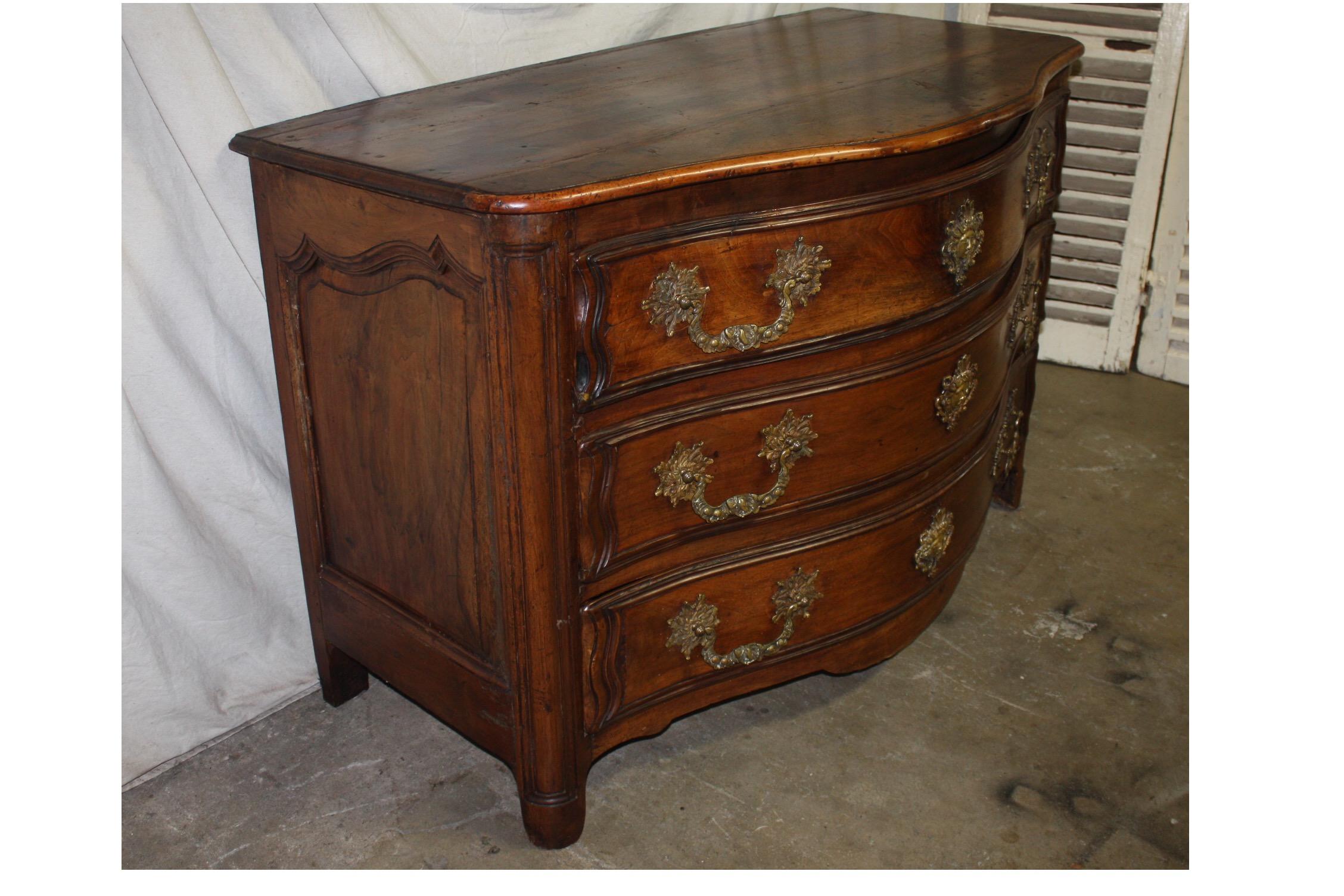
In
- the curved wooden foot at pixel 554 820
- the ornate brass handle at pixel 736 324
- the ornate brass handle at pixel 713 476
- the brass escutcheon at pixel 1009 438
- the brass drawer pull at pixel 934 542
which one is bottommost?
the curved wooden foot at pixel 554 820

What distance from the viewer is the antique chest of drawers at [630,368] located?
1559 millimetres

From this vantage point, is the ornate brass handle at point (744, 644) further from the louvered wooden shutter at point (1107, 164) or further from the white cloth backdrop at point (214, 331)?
the louvered wooden shutter at point (1107, 164)

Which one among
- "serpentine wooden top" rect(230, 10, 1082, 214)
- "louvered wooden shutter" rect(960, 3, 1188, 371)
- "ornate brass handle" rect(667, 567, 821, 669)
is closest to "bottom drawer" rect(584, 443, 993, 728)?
"ornate brass handle" rect(667, 567, 821, 669)

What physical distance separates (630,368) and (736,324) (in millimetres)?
165

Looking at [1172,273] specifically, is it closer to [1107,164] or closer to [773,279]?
[1107,164]

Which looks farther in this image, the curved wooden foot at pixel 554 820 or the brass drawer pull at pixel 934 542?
the brass drawer pull at pixel 934 542

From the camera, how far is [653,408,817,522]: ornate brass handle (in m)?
1.71

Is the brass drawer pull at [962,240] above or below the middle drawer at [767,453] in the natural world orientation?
above

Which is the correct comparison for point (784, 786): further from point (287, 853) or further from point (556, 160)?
point (556, 160)

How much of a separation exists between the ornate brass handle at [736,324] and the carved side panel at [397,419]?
0.24m

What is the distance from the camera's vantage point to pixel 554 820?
1.87m

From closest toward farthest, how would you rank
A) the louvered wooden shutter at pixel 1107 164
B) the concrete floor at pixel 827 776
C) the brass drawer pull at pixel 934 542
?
the concrete floor at pixel 827 776 < the brass drawer pull at pixel 934 542 < the louvered wooden shutter at pixel 1107 164

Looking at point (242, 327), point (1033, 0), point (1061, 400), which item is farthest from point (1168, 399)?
point (242, 327)

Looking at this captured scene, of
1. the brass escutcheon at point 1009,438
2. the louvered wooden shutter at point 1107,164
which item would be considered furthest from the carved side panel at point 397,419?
the louvered wooden shutter at point 1107,164
